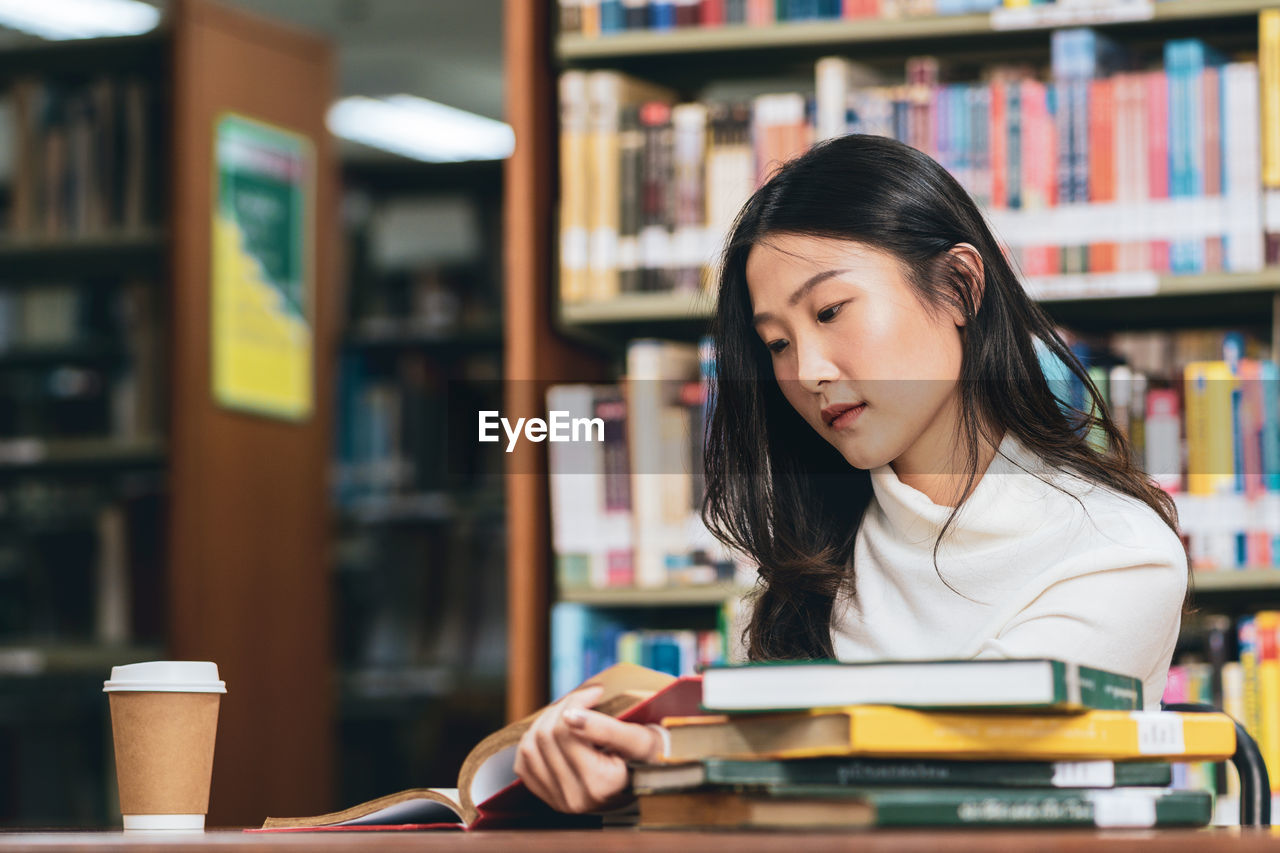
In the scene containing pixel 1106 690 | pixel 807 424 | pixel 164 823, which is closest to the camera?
pixel 1106 690

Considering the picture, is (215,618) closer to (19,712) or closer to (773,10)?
(19,712)

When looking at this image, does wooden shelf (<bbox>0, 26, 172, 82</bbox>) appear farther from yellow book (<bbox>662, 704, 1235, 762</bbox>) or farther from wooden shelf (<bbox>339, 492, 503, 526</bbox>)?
yellow book (<bbox>662, 704, 1235, 762</bbox>)

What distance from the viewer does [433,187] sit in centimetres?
480

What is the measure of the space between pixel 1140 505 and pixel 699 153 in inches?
51.6

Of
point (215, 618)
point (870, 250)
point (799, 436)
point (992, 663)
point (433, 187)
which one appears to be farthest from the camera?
point (433, 187)

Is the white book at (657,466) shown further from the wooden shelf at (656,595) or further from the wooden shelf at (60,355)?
the wooden shelf at (60,355)

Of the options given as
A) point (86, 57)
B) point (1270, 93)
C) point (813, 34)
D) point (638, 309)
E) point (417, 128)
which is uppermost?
point (417, 128)

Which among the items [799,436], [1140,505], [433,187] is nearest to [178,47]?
[433,187]

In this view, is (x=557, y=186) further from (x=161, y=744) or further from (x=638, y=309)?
(x=161, y=744)

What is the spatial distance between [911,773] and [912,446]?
523mm

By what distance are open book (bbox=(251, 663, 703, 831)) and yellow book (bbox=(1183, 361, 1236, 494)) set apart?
1369 mm

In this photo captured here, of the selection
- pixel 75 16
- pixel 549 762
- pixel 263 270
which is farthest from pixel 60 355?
pixel 549 762

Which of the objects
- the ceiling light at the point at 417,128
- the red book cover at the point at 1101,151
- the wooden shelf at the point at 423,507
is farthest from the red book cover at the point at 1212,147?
the ceiling light at the point at 417,128

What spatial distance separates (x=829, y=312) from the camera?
1.17 m
